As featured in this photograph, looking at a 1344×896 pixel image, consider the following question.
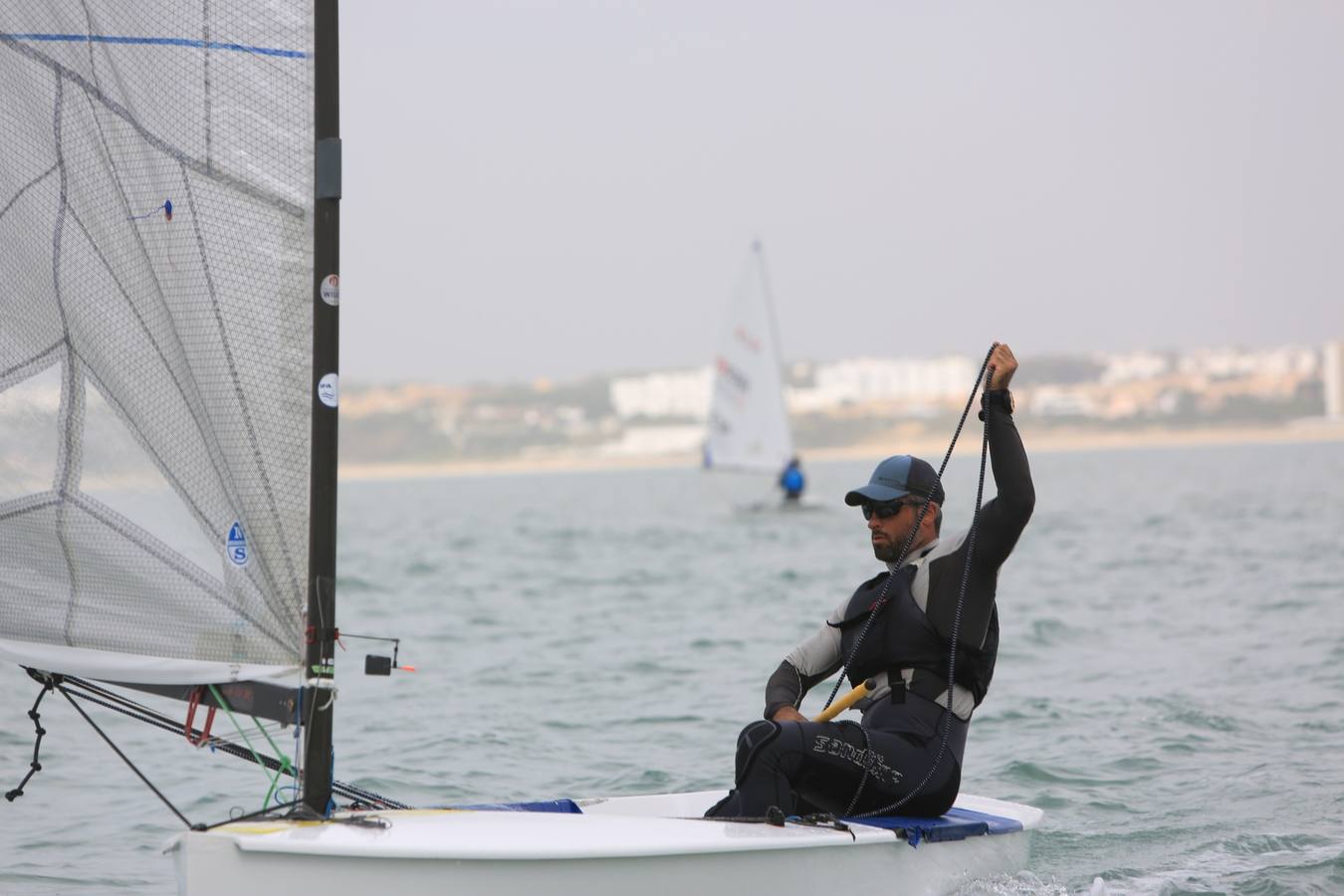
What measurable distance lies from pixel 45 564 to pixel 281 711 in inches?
29.9

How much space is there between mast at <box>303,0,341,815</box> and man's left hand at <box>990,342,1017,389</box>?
1.64 metres

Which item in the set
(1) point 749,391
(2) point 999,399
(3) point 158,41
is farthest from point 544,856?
(1) point 749,391

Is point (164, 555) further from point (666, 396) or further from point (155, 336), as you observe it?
point (666, 396)

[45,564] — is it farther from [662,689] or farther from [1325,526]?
[1325,526]

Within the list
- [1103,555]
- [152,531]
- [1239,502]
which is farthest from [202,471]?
[1239,502]

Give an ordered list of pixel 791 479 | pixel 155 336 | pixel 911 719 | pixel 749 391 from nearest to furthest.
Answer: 1. pixel 155 336
2. pixel 911 719
3. pixel 791 479
4. pixel 749 391

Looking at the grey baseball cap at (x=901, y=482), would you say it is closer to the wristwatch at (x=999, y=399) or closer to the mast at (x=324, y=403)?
the wristwatch at (x=999, y=399)

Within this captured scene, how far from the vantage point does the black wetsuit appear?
406 centimetres

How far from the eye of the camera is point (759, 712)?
8.66 metres

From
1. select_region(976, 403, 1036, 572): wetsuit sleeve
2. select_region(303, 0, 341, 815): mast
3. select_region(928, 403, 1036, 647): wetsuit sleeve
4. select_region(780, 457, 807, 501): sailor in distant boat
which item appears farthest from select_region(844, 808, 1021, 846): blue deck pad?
select_region(780, 457, 807, 501): sailor in distant boat

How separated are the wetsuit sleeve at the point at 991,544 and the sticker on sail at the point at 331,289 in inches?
65.7

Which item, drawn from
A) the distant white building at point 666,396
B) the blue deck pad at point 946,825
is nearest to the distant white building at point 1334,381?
the distant white building at point 666,396

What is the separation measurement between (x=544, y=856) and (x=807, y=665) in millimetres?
1179

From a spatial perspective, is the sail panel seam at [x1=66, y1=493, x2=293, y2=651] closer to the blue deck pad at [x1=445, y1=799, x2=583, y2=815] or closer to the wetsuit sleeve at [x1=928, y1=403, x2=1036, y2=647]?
the blue deck pad at [x1=445, y1=799, x2=583, y2=815]
